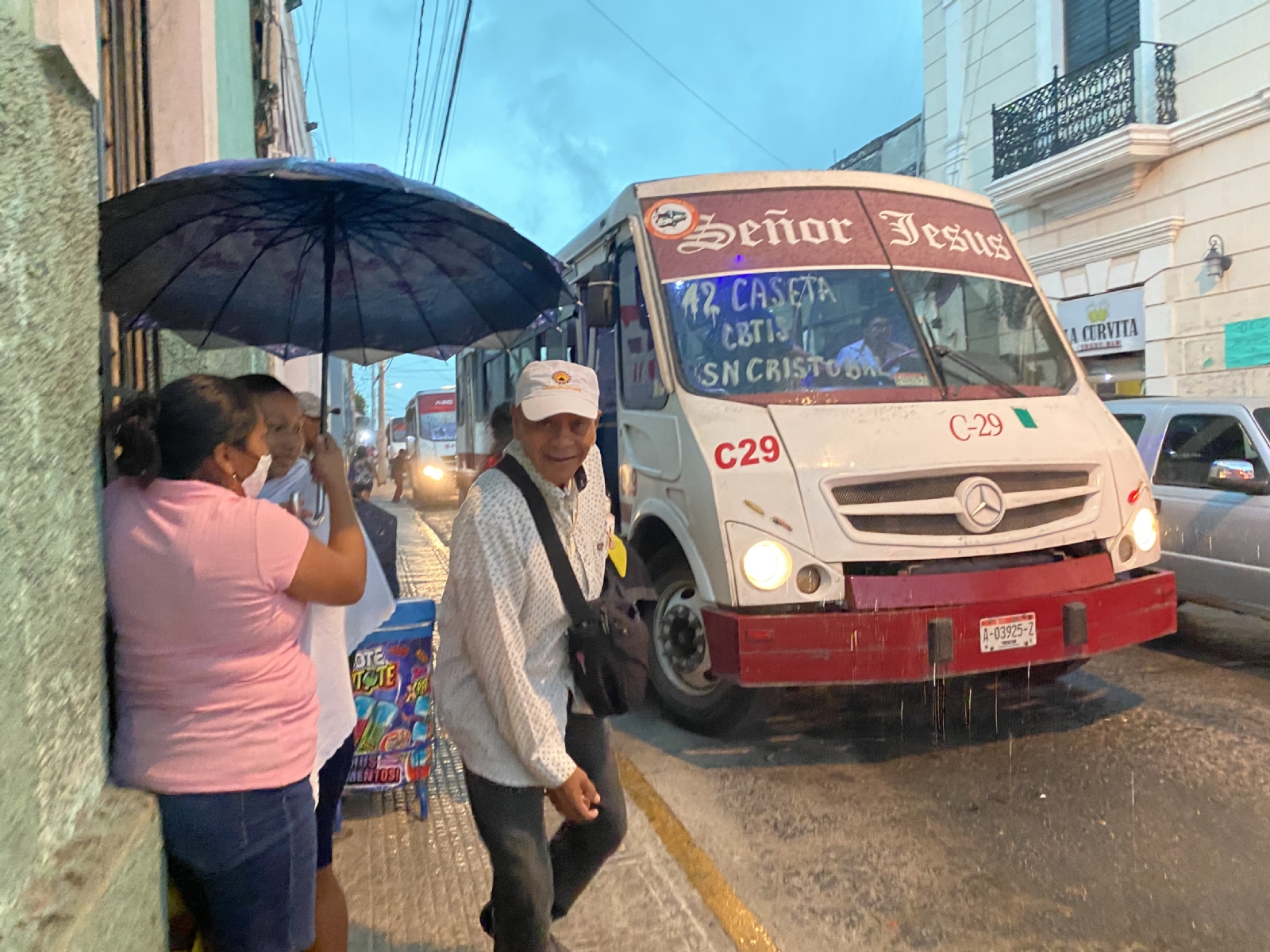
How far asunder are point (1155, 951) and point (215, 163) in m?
3.50

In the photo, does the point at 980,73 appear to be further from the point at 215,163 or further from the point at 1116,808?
the point at 215,163

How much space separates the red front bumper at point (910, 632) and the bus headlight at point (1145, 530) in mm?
562

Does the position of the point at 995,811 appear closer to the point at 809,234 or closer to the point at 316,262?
the point at 809,234

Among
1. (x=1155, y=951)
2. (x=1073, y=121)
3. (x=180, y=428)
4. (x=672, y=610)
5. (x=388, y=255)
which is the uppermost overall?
(x=1073, y=121)

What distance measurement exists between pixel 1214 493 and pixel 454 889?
545 centimetres

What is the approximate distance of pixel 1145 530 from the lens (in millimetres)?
4645

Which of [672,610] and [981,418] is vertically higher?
[981,418]

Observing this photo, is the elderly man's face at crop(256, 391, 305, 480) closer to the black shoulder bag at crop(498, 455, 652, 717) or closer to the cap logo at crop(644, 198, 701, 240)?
the black shoulder bag at crop(498, 455, 652, 717)

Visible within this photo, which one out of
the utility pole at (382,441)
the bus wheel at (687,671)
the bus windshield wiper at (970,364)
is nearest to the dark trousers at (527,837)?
the bus wheel at (687,671)

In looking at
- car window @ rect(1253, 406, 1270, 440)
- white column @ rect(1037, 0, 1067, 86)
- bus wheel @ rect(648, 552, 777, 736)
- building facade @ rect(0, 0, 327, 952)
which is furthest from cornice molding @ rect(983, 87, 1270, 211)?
building facade @ rect(0, 0, 327, 952)

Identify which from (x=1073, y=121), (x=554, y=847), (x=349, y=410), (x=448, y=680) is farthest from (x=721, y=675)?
(x=349, y=410)

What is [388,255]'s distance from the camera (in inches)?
127

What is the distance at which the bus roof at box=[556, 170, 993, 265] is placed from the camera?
527 centimetres

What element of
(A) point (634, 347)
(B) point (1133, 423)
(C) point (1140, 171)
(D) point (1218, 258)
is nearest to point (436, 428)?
(C) point (1140, 171)
